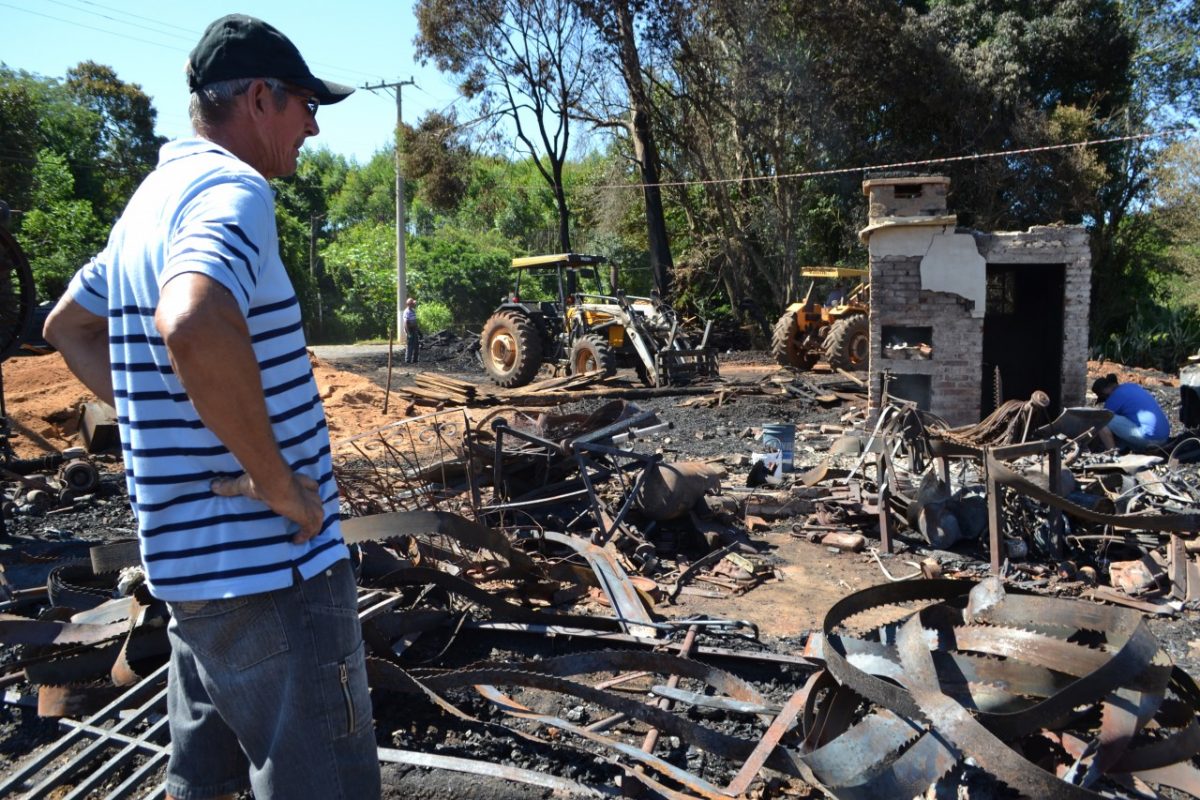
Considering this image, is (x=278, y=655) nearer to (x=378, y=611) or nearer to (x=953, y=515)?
(x=378, y=611)

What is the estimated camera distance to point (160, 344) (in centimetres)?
160

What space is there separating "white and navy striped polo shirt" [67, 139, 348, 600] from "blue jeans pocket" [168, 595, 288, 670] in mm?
31

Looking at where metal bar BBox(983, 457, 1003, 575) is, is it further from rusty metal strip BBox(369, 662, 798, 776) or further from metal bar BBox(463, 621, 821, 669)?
rusty metal strip BBox(369, 662, 798, 776)

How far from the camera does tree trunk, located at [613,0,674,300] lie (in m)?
22.2

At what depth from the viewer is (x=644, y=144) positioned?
2295 centimetres

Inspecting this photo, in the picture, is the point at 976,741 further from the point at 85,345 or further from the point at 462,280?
the point at 462,280

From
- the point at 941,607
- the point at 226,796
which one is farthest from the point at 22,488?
the point at 941,607

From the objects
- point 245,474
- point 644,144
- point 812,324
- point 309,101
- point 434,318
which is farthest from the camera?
point 434,318

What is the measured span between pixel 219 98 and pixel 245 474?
2.47ft

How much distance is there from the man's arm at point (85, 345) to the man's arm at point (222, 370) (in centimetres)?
66

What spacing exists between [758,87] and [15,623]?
2074cm

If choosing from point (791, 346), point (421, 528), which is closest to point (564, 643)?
point (421, 528)

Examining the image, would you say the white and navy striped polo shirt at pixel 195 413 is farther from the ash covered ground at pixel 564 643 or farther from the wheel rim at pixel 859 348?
the wheel rim at pixel 859 348

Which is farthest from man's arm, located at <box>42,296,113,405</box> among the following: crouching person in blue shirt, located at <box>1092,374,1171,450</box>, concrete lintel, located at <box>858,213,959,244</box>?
crouching person in blue shirt, located at <box>1092,374,1171,450</box>
